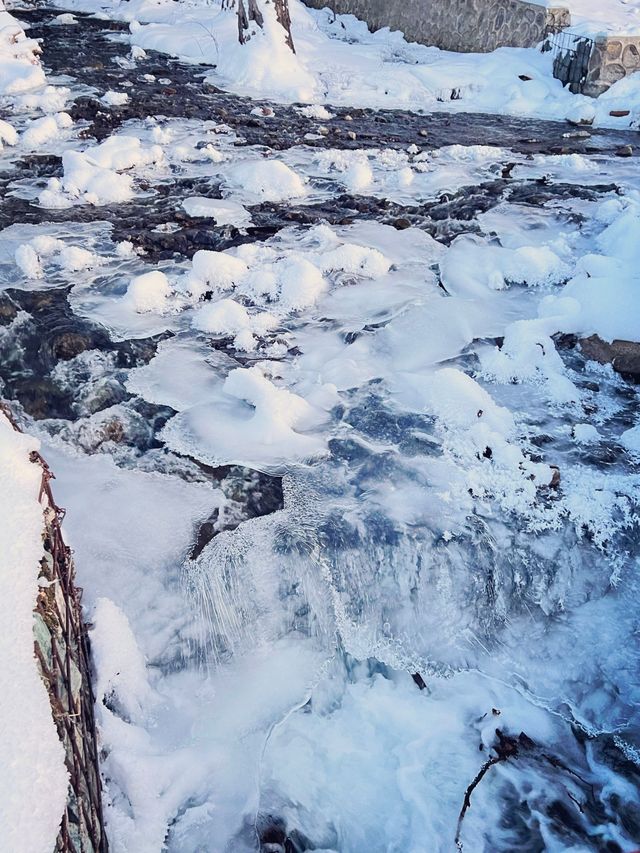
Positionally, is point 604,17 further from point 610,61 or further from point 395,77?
point 395,77

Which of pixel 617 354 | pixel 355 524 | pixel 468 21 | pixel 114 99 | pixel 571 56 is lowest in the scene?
pixel 355 524

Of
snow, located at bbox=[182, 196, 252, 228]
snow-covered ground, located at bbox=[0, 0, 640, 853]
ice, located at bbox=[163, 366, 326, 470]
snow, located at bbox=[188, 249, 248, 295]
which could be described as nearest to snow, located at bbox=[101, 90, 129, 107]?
snow, located at bbox=[182, 196, 252, 228]

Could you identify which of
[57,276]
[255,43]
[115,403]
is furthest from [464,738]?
[255,43]

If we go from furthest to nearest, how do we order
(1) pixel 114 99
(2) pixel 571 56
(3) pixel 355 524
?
(2) pixel 571 56 < (1) pixel 114 99 < (3) pixel 355 524

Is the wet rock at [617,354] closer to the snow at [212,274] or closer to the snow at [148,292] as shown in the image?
the snow at [212,274]

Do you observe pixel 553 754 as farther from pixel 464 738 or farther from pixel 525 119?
pixel 525 119

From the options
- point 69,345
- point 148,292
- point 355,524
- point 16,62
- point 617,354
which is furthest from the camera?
point 16,62

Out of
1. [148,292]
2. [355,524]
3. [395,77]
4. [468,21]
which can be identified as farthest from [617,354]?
[468,21]

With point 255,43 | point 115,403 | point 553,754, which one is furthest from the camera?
point 255,43
